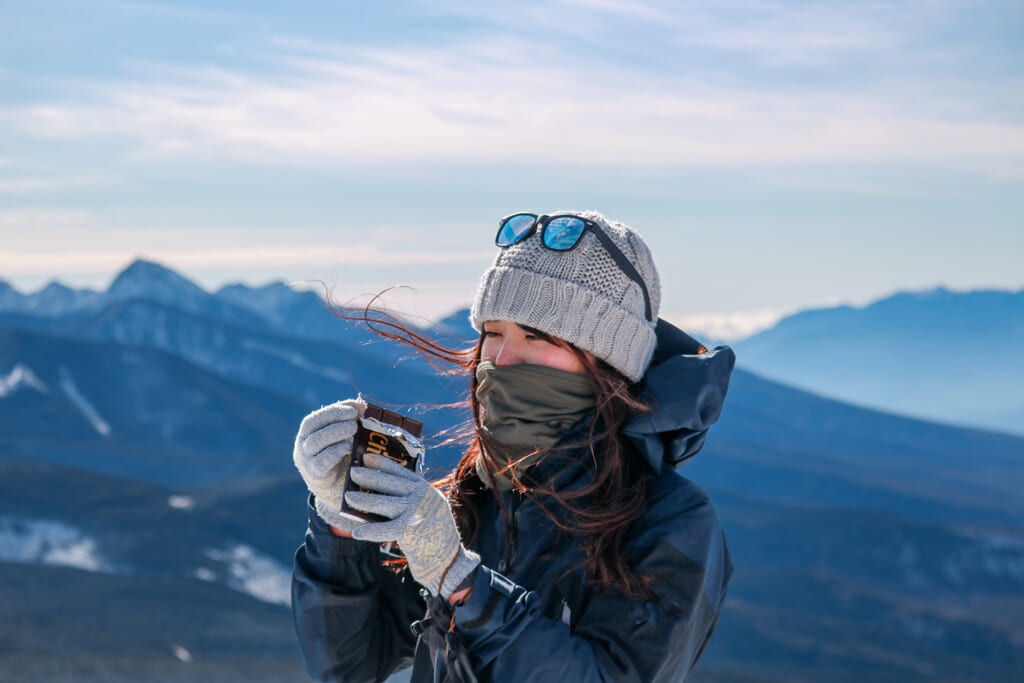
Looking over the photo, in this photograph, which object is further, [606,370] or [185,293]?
[185,293]

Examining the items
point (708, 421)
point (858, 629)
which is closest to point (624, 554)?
point (708, 421)

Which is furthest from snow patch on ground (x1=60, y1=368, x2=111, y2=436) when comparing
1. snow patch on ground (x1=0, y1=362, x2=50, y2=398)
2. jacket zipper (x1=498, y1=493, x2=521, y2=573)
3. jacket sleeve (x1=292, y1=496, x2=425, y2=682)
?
jacket zipper (x1=498, y1=493, x2=521, y2=573)

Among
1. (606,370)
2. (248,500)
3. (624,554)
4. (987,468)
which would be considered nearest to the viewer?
(624,554)

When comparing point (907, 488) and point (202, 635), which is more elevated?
point (202, 635)

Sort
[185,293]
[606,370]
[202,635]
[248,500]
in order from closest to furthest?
[606,370]
[202,635]
[248,500]
[185,293]

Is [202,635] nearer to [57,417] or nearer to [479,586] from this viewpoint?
[479,586]

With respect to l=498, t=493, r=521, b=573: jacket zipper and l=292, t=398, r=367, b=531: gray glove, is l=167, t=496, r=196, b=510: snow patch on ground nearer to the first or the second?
l=498, t=493, r=521, b=573: jacket zipper

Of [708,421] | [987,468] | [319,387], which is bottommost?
[987,468]
